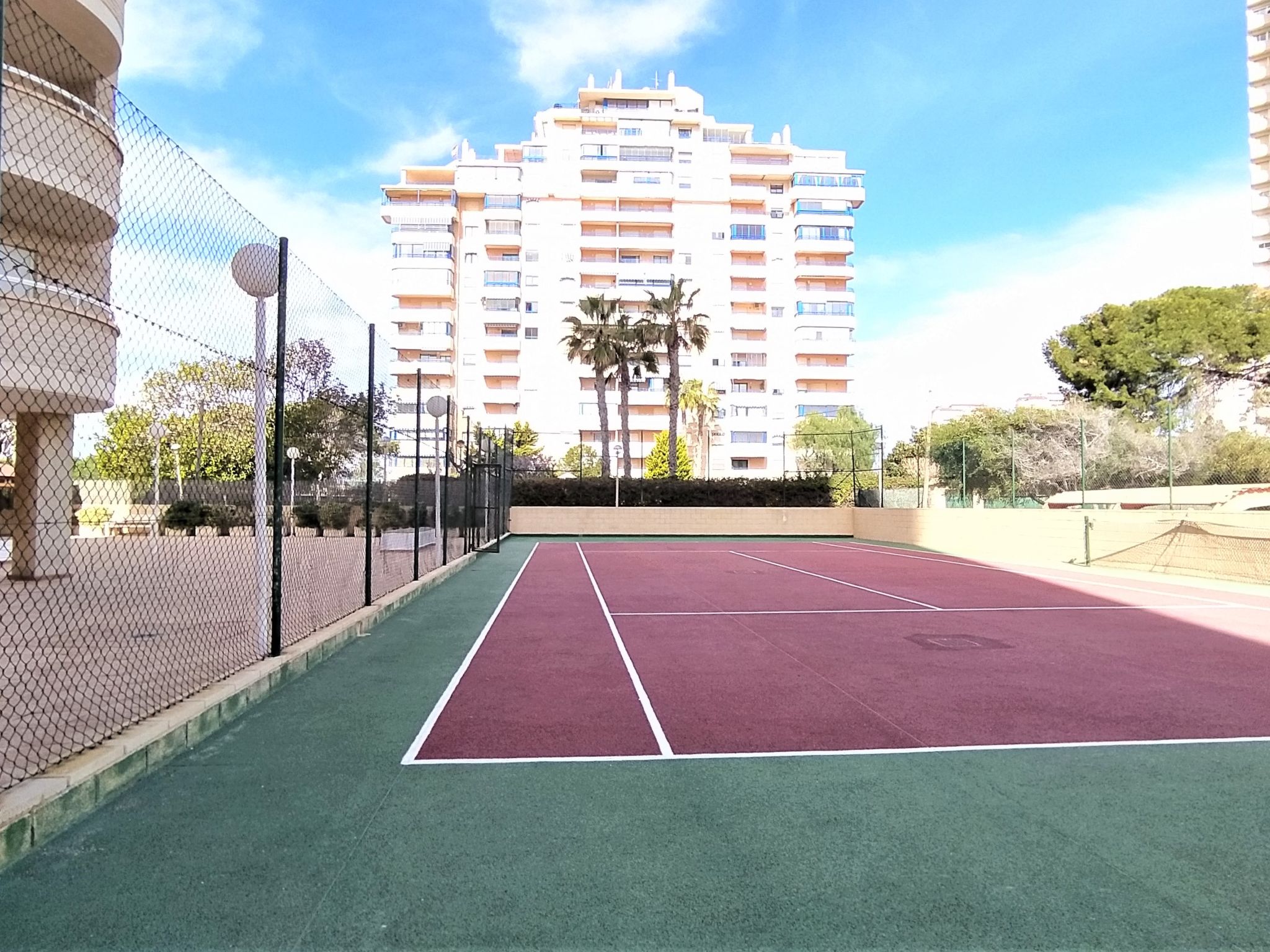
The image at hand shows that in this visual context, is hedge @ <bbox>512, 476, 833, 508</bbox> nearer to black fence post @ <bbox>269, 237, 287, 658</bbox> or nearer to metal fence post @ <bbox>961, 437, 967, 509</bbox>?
metal fence post @ <bbox>961, 437, 967, 509</bbox>

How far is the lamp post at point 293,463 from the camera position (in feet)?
30.8

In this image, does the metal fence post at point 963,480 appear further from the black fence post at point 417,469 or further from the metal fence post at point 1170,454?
the black fence post at point 417,469

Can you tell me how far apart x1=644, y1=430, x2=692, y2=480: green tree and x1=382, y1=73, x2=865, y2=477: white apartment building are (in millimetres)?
4557

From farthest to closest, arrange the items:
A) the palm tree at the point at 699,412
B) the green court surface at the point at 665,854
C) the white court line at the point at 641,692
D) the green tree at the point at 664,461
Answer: the palm tree at the point at 699,412, the green tree at the point at 664,461, the white court line at the point at 641,692, the green court surface at the point at 665,854

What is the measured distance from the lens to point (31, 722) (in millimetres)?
5383

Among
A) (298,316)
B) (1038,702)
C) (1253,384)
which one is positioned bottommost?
(1038,702)

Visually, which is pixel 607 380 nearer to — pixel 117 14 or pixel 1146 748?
pixel 117 14

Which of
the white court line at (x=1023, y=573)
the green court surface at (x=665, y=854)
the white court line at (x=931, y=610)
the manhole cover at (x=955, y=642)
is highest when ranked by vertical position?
the green court surface at (x=665, y=854)

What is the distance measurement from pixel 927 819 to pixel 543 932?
2.05 metres

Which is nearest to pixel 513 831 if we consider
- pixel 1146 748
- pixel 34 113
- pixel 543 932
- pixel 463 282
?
pixel 543 932

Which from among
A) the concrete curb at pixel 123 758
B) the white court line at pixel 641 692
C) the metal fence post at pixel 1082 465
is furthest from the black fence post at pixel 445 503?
the metal fence post at pixel 1082 465

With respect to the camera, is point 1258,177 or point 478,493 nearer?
point 478,493

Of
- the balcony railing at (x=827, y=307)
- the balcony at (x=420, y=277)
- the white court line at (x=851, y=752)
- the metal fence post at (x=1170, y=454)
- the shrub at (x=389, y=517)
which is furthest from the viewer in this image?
the balcony railing at (x=827, y=307)

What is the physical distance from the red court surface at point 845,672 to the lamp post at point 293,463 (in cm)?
262
